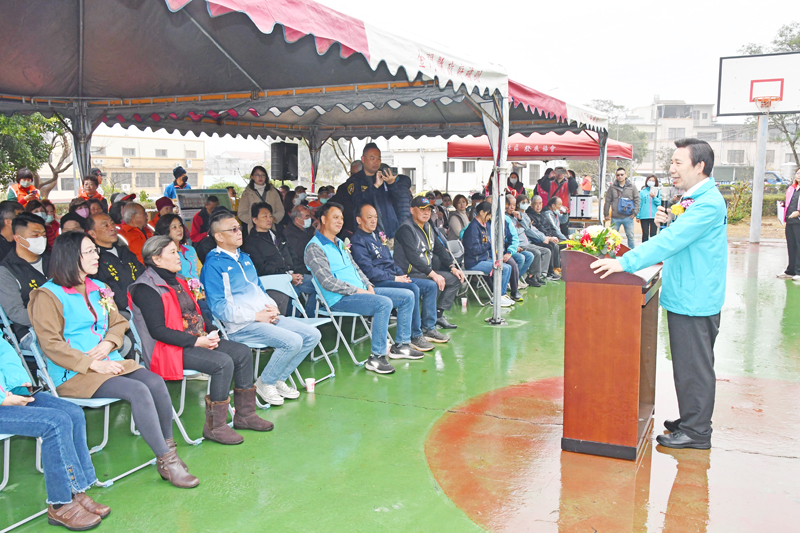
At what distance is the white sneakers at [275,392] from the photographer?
427 cm

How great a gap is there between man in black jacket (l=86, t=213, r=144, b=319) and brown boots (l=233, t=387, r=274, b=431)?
122 cm

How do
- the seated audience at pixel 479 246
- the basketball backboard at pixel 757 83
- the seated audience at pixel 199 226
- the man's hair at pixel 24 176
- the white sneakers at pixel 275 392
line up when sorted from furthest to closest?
1. the basketball backboard at pixel 757 83
2. the man's hair at pixel 24 176
3. the seated audience at pixel 199 226
4. the seated audience at pixel 479 246
5. the white sneakers at pixel 275 392

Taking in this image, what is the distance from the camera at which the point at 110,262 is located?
4621mm

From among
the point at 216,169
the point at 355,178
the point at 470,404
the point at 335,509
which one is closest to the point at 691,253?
the point at 470,404

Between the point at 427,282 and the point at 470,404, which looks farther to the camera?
the point at 427,282

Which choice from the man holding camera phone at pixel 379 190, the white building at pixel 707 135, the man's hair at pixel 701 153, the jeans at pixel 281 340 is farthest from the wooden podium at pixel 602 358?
the white building at pixel 707 135

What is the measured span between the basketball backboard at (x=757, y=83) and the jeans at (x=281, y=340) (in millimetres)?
15825

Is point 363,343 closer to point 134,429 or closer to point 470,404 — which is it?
point 470,404

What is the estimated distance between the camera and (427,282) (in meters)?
5.95

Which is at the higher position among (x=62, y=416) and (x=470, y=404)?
(x=62, y=416)

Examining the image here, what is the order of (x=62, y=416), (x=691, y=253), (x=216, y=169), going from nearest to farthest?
(x=62, y=416), (x=691, y=253), (x=216, y=169)

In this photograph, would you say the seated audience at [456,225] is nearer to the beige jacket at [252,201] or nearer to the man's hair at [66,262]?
the beige jacket at [252,201]

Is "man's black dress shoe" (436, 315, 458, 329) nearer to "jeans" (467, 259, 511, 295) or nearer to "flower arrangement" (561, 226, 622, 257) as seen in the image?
"jeans" (467, 259, 511, 295)

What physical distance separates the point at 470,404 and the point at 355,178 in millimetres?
3383
